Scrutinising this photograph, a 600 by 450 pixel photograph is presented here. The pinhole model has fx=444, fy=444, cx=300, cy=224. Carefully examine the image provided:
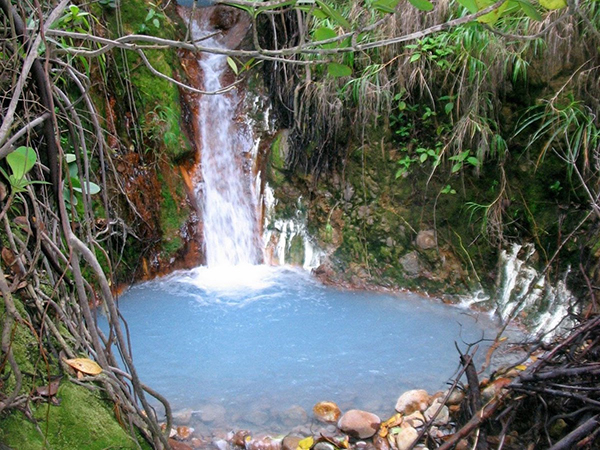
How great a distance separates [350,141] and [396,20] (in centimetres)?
112

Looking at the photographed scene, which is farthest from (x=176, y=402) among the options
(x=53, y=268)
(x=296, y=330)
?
(x=53, y=268)

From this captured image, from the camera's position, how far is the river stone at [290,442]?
2.27m

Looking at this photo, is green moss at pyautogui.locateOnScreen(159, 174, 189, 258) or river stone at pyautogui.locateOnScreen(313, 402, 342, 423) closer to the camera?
river stone at pyautogui.locateOnScreen(313, 402, 342, 423)

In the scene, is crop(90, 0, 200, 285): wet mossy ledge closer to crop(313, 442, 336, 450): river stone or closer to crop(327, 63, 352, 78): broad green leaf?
crop(313, 442, 336, 450): river stone

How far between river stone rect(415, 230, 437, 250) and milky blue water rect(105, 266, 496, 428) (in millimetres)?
474

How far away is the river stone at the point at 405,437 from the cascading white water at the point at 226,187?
2886mm

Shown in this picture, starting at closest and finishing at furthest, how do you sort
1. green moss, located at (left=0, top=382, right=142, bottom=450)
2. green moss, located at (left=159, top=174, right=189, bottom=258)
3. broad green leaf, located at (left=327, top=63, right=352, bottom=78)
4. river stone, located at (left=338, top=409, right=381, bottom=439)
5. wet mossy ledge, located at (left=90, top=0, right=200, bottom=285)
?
1. green moss, located at (left=0, top=382, right=142, bottom=450)
2. broad green leaf, located at (left=327, top=63, right=352, bottom=78)
3. river stone, located at (left=338, top=409, right=381, bottom=439)
4. wet mossy ledge, located at (left=90, top=0, right=200, bottom=285)
5. green moss, located at (left=159, top=174, right=189, bottom=258)

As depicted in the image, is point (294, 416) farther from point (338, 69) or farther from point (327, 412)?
point (338, 69)

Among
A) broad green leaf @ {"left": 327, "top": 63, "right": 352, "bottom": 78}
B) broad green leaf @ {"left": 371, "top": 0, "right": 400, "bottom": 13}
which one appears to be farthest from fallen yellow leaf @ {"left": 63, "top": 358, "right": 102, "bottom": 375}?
broad green leaf @ {"left": 371, "top": 0, "right": 400, "bottom": 13}

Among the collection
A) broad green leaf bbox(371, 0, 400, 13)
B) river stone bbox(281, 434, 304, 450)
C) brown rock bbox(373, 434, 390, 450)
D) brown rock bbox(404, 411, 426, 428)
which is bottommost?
brown rock bbox(373, 434, 390, 450)

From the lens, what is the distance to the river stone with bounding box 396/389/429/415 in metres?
2.50

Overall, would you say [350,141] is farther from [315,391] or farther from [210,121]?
[315,391]

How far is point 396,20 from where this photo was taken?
373 cm

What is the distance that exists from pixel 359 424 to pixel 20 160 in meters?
2.01
